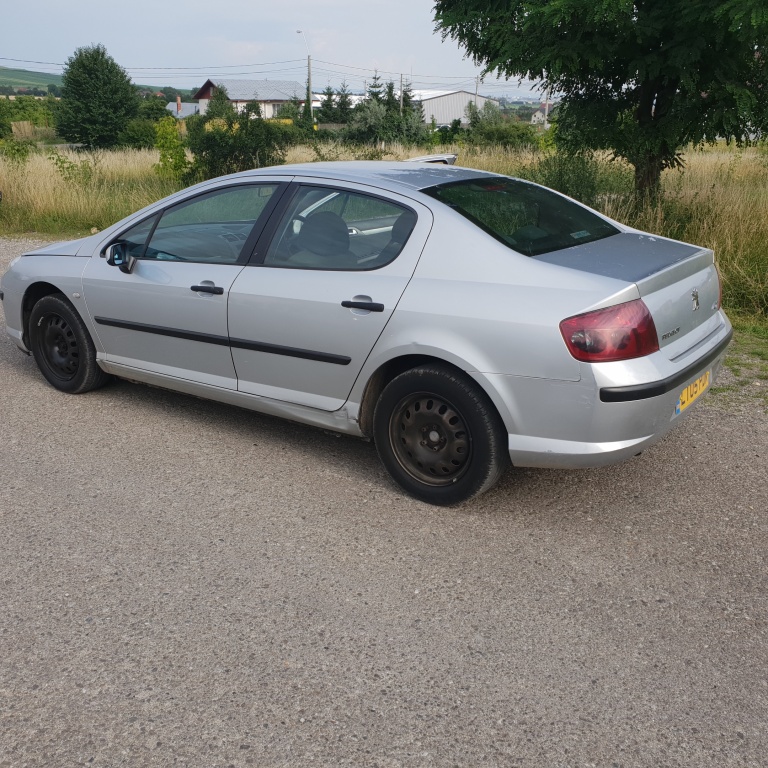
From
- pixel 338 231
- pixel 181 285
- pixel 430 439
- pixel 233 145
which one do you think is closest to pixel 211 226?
pixel 181 285

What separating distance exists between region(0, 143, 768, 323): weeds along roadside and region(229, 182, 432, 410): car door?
4620 mm

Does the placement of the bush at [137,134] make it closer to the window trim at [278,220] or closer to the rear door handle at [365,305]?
the window trim at [278,220]

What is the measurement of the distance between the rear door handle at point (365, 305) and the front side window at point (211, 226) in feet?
2.85

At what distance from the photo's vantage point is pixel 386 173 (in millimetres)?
4375

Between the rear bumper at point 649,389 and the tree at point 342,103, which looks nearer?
the rear bumper at point 649,389

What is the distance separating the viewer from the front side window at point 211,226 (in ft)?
15.0

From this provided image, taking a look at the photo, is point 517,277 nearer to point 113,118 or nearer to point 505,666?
point 505,666

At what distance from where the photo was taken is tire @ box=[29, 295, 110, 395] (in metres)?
5.39

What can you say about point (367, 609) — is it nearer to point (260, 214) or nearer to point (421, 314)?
point (421, 314)

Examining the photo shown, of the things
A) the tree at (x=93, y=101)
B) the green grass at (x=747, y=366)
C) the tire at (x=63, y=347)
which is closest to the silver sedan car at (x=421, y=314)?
the tire at (x=63, y=347)

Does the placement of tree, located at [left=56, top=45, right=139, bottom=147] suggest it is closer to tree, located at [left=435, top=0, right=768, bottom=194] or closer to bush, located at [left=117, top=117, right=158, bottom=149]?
bush, located at [left=117, top=117, right=158, bottom=149]

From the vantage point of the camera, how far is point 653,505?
3.96 metres

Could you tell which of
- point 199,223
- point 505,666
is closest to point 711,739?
point 505,666

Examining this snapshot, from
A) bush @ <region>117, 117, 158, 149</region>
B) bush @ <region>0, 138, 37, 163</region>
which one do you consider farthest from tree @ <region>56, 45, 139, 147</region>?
bush @ <region>0, 138, 37, 163</region>
